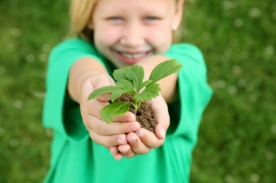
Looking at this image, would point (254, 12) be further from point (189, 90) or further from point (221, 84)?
point (189, 90)

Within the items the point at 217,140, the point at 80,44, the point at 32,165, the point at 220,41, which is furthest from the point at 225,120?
the point at 80,44

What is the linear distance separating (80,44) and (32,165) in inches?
52.7

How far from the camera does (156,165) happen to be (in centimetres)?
174

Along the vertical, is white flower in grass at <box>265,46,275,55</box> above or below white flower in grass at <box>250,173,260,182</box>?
above

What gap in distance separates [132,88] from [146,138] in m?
0.15

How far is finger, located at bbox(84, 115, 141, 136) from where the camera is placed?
3.74 feet

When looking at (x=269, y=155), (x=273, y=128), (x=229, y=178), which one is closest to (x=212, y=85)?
(x=273, y=128)

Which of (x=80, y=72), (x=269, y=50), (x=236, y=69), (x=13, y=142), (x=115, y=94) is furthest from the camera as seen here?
(x=269, y=50)

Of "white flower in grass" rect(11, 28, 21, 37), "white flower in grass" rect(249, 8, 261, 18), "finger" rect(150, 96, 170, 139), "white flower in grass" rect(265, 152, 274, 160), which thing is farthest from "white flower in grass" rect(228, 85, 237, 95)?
"finger" rect(150, 96, 170, 139)

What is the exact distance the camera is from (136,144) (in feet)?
3.87

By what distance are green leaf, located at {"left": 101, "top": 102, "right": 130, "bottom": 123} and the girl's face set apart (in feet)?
1.95

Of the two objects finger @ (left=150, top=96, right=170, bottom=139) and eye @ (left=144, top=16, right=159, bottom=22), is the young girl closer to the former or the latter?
eye @ (left=144, top=16, right=159, bottom=22)

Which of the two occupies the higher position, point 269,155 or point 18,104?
point 269,155

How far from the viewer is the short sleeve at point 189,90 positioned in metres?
1.68
